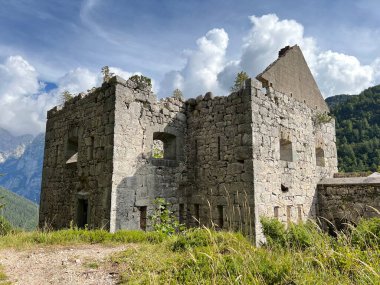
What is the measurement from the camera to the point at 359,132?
42438 mm

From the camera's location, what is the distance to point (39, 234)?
5969 mm

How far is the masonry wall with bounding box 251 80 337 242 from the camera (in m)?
7.51

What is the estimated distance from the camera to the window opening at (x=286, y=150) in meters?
9.01

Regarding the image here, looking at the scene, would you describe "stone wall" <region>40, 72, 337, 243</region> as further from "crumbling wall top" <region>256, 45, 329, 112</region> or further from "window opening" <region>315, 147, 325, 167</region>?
"window opening" <region>315, 147, 325, 167</region>

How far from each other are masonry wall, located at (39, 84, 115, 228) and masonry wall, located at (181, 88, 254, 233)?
2.55 m

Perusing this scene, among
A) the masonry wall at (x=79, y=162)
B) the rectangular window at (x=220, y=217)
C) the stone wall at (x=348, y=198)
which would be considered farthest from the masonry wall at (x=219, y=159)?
the masonry wall at (x=79, y=162)

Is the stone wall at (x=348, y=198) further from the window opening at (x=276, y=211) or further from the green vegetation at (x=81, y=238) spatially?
the green vegetation at (x=81, y=238)

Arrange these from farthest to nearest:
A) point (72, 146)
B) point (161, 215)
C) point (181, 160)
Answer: point (72, 146) < point (181, 160) < point (161, 215)

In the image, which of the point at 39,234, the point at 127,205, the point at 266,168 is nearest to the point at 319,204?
the point at 266,168

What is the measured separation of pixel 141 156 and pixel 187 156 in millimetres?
1683

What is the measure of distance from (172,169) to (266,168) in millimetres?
2655

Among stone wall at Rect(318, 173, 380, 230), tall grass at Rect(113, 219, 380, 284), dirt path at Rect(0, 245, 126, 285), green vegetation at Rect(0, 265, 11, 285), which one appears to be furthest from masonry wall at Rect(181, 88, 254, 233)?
green vegetation at Rect(0, 265, 11, 285)

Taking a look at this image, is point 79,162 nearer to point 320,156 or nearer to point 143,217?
point 143,217

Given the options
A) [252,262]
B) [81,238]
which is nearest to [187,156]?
[81,238]
